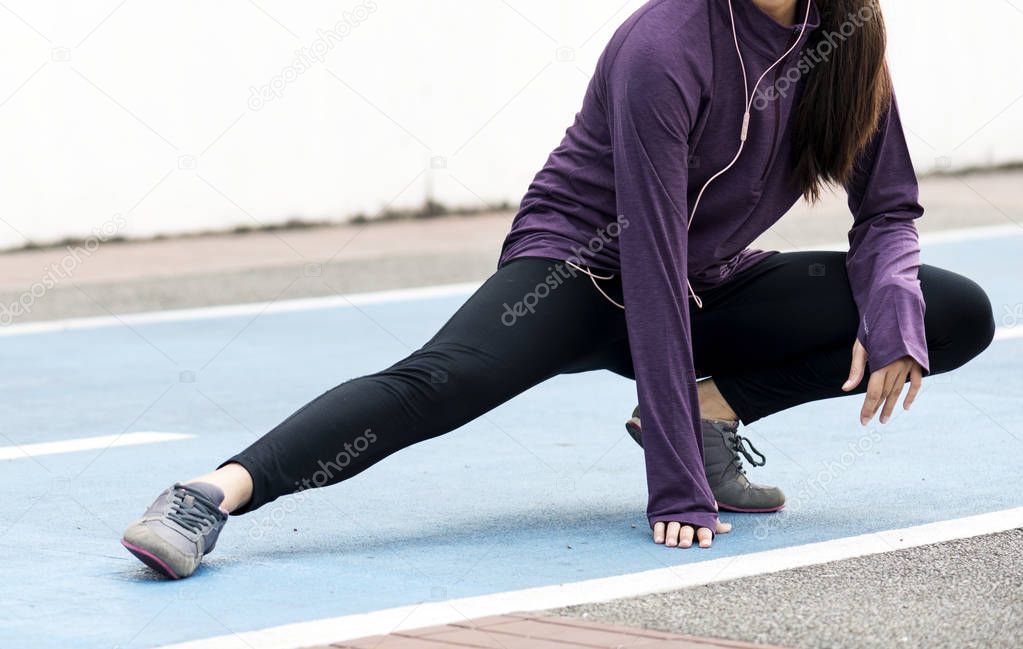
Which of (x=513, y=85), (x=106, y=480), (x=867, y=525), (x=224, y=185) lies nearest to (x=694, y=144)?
(x=867, y=525)

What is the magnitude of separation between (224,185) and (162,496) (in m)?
8.65

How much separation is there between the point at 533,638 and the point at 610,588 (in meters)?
0.38

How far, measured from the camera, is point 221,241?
1150 centimetres

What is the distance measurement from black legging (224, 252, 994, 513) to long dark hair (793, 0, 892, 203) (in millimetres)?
323

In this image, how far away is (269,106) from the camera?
39.2 ft

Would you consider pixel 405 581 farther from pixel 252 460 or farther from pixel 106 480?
pixel 106 480

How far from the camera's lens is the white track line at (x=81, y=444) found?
491cm

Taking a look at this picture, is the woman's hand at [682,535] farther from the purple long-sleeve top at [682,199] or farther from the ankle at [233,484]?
the ankle at [233,484]

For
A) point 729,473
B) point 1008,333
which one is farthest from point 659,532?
point 1008,333

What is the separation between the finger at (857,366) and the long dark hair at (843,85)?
39 centimetres

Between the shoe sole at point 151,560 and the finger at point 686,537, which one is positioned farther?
the finger at point 686,537
